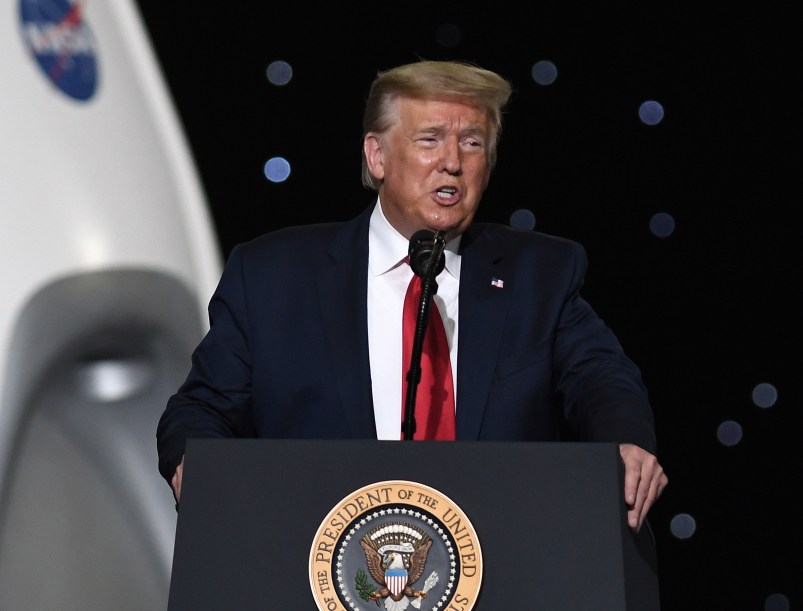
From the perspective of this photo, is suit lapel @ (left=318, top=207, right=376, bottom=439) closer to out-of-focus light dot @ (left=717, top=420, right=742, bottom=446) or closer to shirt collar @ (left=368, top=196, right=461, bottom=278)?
shirt collar @ (left=368, top=196, right=461, bottom=278)

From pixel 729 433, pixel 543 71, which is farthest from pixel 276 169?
pixel 729 433

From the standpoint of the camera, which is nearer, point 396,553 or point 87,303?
point 396,553

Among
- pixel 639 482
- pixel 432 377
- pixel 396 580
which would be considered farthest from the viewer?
pixel 432 377

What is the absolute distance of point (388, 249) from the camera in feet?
5.63

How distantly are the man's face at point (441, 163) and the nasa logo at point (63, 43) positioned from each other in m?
0.43

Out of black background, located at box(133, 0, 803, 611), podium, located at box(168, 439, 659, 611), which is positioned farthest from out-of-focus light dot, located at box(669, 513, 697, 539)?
podium, located at box(168, 439, 659, 611)

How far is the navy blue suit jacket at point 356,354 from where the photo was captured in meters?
1.50

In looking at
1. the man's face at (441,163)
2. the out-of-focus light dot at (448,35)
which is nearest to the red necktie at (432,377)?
the man's face at (441,163)

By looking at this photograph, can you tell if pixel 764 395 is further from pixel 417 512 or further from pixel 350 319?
pixel 417 512

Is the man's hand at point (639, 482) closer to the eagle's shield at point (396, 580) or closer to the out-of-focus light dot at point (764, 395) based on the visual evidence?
the eagle's shield at point (396, 580)

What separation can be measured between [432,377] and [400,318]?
0.13 meters

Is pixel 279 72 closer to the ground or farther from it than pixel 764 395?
farther from it

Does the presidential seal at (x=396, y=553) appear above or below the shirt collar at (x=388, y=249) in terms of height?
below

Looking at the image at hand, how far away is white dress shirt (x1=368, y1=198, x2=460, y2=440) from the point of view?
61.3 inches
